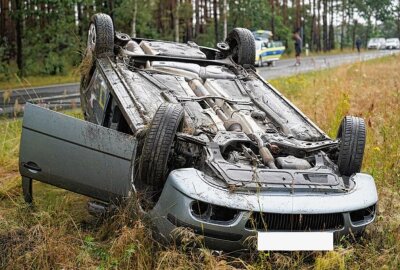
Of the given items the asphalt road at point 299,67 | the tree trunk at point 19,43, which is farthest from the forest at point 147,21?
the asphalt road at point 299,67

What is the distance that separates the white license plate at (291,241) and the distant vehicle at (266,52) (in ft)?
68.7

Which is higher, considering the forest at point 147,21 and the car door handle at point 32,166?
the forest at point 147,21

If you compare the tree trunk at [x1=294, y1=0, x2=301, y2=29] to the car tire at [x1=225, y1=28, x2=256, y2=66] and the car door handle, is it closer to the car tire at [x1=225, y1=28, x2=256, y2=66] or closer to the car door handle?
the car tire at [x1=225, y1=28, x2=256, y2=66]

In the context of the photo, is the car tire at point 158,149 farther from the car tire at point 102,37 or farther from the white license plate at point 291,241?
the car tire at point 102,37

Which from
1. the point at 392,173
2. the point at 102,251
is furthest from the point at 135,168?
the point at 392,173

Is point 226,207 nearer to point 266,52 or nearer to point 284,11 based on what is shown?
point 266,52

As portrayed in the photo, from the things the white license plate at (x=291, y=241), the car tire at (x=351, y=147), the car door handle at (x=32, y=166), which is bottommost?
the white license plate at (x=291, y=241)

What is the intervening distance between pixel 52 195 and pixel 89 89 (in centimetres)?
117

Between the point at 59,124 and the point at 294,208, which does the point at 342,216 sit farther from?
the point at 59,124

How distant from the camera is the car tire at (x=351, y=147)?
3.69 m

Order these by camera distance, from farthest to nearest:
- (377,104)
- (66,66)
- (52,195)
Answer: (66,66) → (377,104) → (52,195)

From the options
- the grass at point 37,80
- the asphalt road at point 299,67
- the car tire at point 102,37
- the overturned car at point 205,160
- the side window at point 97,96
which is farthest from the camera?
the asphalt road at point 299,67

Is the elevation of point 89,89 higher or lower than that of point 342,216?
higher

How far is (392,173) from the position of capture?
5.02 meters
